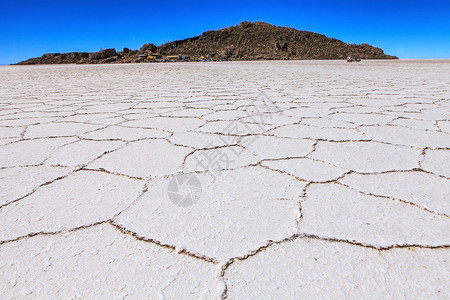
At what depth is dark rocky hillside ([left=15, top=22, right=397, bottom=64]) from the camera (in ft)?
102

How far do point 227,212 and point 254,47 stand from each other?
37134 mm

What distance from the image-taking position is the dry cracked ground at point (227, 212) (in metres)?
0.49

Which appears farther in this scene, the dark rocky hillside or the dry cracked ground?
the dark rocky hillside

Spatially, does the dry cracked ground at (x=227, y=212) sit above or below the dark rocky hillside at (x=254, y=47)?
below

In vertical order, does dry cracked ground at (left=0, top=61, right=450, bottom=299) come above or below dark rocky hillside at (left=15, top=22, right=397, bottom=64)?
below

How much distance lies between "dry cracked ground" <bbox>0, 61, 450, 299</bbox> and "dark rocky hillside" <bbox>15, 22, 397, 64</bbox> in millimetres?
30209

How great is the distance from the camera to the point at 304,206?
0.71 metres

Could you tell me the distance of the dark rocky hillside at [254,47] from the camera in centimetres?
3102

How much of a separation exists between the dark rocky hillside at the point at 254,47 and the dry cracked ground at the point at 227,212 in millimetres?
30209

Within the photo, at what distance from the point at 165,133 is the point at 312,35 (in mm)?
44954

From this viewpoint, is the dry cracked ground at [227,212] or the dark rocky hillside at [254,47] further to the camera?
the dark rocky hillside at [254,47]

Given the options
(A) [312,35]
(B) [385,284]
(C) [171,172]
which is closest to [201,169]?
(C) [171,172]

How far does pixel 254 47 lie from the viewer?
3519 cm

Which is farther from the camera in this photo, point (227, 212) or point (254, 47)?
point (254, 47)
